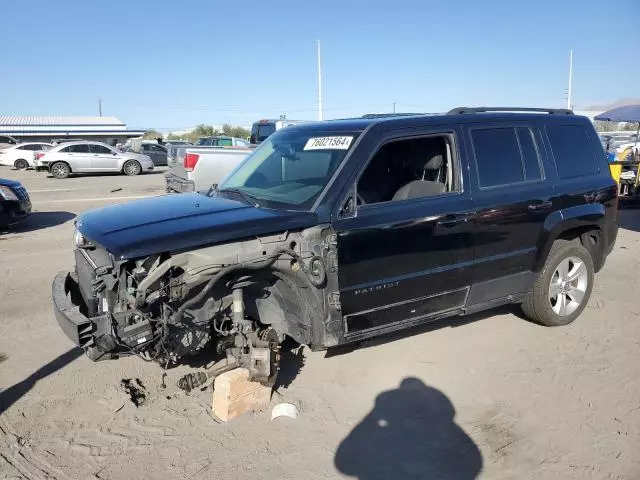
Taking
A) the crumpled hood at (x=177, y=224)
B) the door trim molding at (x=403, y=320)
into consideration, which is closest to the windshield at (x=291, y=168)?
the crumpled hood at (x=177, y=224)

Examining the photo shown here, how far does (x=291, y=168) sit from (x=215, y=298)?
1328 millimetres

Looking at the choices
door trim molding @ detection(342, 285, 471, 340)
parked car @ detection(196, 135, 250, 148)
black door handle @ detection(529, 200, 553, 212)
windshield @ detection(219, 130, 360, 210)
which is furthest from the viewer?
parked car @ detection(196, 135, 250, 148)

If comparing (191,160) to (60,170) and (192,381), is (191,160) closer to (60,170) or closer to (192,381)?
(192,381)

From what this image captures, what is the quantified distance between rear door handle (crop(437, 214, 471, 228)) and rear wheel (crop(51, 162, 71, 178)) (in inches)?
869

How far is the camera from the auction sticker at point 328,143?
384cm

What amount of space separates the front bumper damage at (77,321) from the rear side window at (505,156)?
3.08 m

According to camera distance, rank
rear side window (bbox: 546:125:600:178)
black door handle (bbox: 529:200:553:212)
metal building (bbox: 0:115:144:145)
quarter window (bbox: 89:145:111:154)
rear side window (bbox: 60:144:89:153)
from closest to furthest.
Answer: black door handle (bbox: 529:200:553:212)
rear side window (bbox: 546:125:600:178)
rear side window (bbox: 60:144:89:153)
quarter window (bbox: 89:145:111:154)
metal building (bbox: 0:115:144:145)

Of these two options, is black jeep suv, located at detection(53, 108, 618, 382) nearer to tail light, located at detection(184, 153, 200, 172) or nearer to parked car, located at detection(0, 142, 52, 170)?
tail light, located at detection(184, 153, 200, 172)

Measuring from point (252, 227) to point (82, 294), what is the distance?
1.65 metres

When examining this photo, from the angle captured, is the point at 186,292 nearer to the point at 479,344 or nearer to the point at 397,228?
the point at 397,228

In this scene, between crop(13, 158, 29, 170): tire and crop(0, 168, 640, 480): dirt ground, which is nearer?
crop(0, 168, 640, 480): dirt ground

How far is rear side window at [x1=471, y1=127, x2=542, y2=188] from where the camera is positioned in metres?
4.22

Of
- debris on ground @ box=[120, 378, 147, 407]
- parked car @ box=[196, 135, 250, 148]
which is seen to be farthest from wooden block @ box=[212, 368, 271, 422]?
parked car @ box=[196, 135, 250, 148]

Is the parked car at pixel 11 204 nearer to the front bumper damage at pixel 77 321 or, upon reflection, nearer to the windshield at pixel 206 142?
the front bumper damage at pixel 77 321
